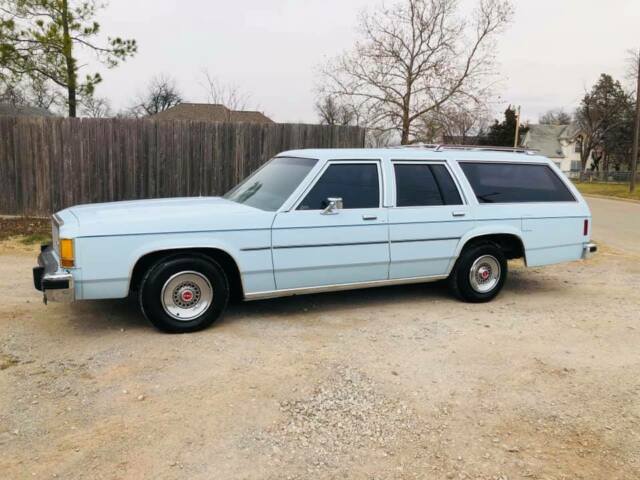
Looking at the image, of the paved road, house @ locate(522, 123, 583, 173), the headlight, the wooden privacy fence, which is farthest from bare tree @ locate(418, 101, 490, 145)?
house @ locate(522, 123, 583, 173)

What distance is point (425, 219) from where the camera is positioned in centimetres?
582

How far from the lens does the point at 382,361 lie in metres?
4.45

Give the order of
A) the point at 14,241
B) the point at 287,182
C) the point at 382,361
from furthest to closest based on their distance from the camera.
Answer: the point at 14,241 → the point at 287,182 → the point at 382,361

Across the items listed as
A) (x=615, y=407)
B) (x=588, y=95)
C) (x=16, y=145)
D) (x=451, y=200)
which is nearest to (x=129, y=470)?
(x=615, y=407)

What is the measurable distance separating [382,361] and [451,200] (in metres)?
2.35

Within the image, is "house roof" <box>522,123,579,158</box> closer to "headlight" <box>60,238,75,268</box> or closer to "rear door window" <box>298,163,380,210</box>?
"rear door window" <box>298,163,380,210</box>

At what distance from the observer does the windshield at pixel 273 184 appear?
5410 mm

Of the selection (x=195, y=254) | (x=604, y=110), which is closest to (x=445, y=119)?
(x=195, y=254)

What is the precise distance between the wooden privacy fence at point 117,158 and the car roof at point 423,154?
17.0 feet

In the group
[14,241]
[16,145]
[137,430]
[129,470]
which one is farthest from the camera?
[16,145]

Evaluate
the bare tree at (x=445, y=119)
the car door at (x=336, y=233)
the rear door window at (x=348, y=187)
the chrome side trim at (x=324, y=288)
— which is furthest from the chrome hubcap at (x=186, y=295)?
the bare tree at (x=445, y=119)

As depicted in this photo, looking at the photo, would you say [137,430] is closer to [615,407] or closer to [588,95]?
[615,407]

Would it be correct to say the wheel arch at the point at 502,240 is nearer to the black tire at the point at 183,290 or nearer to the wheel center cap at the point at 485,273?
the wheel center cap at the point at 485,273

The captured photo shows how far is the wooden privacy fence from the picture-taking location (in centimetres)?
1084
